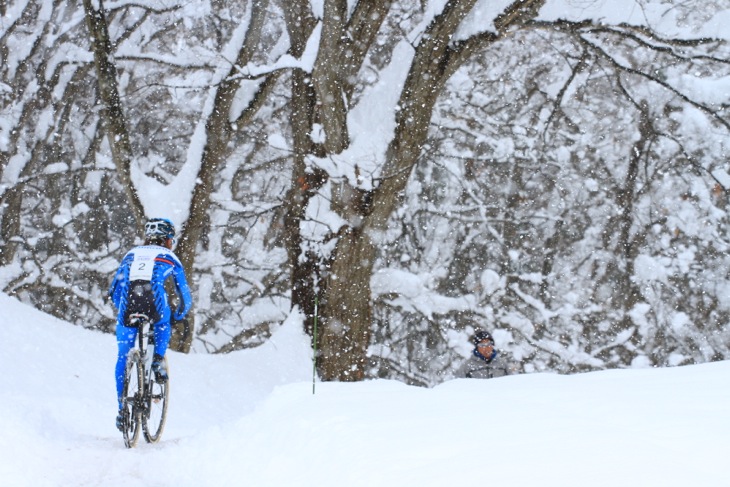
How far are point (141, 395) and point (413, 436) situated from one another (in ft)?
10.5

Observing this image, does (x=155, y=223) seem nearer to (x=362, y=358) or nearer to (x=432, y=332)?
(x=362, y=358)

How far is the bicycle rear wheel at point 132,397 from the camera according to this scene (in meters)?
6.38

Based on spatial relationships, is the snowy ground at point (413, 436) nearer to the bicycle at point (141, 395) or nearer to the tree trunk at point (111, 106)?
the bicycle at point (141, 395)

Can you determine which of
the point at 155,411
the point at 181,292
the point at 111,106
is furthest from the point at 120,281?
the point at 111,106

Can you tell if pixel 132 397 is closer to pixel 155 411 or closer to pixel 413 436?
pixel 155 411

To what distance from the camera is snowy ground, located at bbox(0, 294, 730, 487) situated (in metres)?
3.21

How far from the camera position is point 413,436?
13.3 feet

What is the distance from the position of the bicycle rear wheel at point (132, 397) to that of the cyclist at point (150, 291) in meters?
0.06

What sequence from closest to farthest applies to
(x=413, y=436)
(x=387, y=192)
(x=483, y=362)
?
(x=413, y=436), (x=387, y=192), (x=483, y=362)

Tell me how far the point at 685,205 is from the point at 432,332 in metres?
5.91

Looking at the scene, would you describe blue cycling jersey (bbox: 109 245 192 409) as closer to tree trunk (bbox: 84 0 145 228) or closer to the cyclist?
the cyclist

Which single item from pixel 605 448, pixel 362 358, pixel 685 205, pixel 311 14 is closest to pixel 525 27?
pixel 311 14

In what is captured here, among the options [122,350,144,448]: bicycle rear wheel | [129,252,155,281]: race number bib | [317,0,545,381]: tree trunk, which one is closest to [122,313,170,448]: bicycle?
[122,350,144,448]: bicycle rear wheel

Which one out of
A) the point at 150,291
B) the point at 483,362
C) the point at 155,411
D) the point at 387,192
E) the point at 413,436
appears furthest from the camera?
A: the point at 483,362
